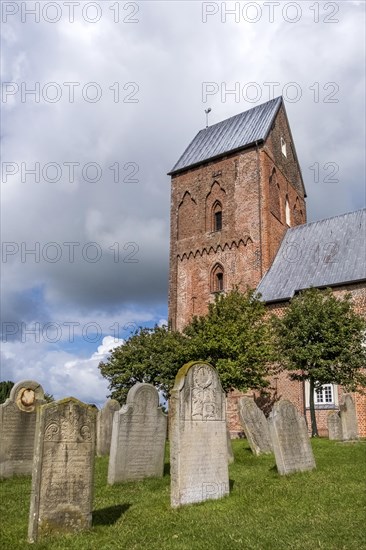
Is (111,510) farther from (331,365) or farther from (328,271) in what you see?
(328,271)

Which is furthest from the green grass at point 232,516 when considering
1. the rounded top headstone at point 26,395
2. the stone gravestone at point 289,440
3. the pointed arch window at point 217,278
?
the pointed arch window at point 217,278

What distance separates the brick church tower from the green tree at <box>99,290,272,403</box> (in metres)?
4.45

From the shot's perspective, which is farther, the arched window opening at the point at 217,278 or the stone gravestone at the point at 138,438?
the arched window opening at the point at 217,278

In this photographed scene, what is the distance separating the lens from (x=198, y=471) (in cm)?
745

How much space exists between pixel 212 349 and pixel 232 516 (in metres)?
14.2

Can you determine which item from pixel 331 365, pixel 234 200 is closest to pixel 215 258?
pixel 234 200

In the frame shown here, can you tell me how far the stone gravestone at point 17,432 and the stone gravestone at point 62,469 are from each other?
17.6 ft

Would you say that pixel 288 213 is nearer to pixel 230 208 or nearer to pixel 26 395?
pixel 230 208

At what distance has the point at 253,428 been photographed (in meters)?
12.9

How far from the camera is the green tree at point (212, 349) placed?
→ 20.5 metres

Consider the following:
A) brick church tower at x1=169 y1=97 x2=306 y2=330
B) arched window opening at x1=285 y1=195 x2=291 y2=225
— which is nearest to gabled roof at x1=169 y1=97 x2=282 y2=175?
brick church tower at x1=169 y1=97 x2=306 y2=330

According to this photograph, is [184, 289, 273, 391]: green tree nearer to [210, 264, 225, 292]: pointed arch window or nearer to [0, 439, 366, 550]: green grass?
[210, 264, 225, 292]: pointed arch window

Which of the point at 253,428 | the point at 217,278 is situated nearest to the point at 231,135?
the point at 217,278

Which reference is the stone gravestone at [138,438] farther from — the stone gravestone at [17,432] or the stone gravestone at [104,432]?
the stone gravestone at [104,432]
